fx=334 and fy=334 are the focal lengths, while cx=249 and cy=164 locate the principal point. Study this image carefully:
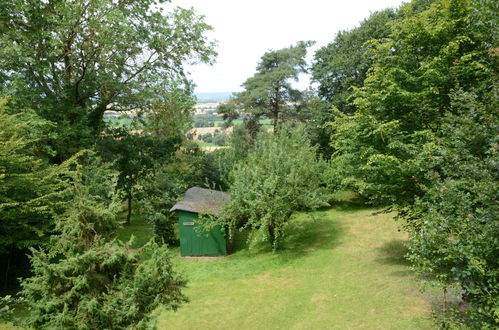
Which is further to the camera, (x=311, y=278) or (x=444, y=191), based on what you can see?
(x=311, y=278)

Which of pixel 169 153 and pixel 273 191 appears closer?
pixel 273 191

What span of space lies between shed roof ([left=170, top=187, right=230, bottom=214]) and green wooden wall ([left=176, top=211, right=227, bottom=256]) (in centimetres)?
64

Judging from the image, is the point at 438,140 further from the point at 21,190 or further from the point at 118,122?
the point at 118,122

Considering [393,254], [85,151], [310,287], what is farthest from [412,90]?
Answer: [85,151]

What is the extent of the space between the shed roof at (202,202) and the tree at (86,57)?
583 cm

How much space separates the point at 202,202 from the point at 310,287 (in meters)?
7.99

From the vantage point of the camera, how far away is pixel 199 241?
710 inches

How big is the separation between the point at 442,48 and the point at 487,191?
7.87 metres

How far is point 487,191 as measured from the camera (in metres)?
6.26

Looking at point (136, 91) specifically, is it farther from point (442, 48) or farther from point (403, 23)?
point (442, 48)

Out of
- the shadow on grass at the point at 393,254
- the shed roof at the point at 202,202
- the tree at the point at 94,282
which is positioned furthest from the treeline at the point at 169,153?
the shadow on grass at the point at 393,254

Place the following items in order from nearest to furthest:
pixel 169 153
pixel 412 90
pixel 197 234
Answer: pixel 412 90 < pixel 197 234 < pixel 169 153

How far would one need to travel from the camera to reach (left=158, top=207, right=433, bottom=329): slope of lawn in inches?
413

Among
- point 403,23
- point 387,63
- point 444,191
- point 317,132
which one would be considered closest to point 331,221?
point 317,132
